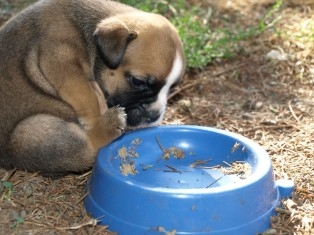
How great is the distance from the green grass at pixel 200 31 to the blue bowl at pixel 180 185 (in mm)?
2305

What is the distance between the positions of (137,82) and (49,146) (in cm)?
90

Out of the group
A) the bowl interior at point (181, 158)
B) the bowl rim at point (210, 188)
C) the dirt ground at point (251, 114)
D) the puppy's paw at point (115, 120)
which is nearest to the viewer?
the bowl rim at point (210, 188)

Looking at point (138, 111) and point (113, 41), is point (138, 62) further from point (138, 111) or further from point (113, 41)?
point (138, 111)

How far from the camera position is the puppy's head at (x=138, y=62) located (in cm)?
522

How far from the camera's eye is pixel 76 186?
218 inches

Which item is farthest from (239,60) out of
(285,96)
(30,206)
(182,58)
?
(30,206)

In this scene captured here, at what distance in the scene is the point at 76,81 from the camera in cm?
541

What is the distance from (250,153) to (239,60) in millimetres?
3276

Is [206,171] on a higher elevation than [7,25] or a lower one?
lower

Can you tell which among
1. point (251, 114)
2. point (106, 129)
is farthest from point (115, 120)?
point (251, 114)

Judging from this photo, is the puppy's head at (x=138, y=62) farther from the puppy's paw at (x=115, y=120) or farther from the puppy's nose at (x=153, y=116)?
the puppy's paw at (x=115, y=120)

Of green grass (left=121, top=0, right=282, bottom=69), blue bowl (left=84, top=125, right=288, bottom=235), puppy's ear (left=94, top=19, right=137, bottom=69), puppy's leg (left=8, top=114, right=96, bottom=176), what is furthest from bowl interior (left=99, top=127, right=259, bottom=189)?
green grass (left=121, top=0, right=282, bottom=69)

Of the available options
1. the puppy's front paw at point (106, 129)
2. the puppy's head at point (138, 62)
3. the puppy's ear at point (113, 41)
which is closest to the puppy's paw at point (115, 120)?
the puppy's front paw at point (106, 129)

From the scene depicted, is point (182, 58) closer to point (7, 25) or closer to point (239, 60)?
point (7, 25)
